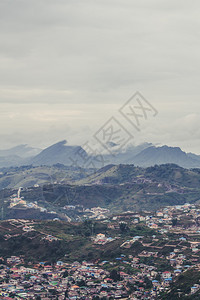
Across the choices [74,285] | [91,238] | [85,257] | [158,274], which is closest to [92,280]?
[74,285]

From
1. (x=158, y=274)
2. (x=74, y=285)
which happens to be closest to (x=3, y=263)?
(x=74, y=285)

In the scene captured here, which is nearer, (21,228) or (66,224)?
(21,228)

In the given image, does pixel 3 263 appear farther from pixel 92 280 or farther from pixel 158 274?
pixel 158 274

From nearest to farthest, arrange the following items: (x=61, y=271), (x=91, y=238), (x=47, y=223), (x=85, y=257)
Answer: (x=61, y=271) → (x=85, y=257) → (x=91, y=238) → (x=47, y=223)

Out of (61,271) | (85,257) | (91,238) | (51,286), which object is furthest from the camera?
(91,238)

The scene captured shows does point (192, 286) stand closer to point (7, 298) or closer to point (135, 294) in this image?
point (135, 294)

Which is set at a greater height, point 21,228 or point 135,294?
point 21,228

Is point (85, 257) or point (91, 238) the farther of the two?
point (91, 238)

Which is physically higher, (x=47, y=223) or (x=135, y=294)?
(x=47, y=223)

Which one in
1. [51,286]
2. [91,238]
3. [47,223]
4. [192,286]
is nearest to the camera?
[192,286]
